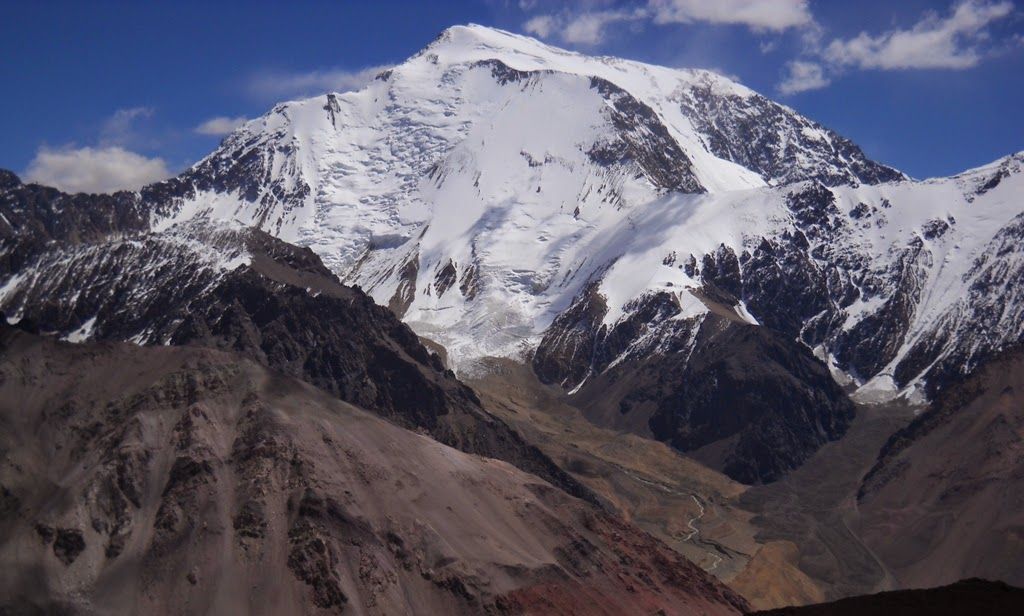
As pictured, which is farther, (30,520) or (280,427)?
(280,427)

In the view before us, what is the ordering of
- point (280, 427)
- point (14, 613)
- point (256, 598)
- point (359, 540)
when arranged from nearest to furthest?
point (14, 613) < point (256, 598) < point (359, 540) < point (280, 427)

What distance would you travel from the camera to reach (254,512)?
475ft

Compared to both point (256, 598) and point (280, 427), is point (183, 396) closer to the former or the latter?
point (280, 427)

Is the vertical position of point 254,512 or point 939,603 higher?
point 254,512

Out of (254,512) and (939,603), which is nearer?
(939,603)

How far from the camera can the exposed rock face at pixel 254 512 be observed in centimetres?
13650

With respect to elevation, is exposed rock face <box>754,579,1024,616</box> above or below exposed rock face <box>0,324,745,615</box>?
below

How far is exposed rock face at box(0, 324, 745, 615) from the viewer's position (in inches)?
5374

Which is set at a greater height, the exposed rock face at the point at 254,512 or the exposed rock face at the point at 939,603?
the exposed rock face at the point at 254,512

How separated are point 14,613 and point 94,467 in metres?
23.0

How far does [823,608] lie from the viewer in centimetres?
9544

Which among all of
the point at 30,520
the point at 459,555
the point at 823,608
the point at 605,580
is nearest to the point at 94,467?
the point at 30,520

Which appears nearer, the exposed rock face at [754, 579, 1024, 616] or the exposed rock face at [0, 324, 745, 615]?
the exposed rock face at [754, 579, 1024, 616]

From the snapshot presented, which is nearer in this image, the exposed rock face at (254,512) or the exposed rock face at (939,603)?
the exposed rock face at (939,603)
